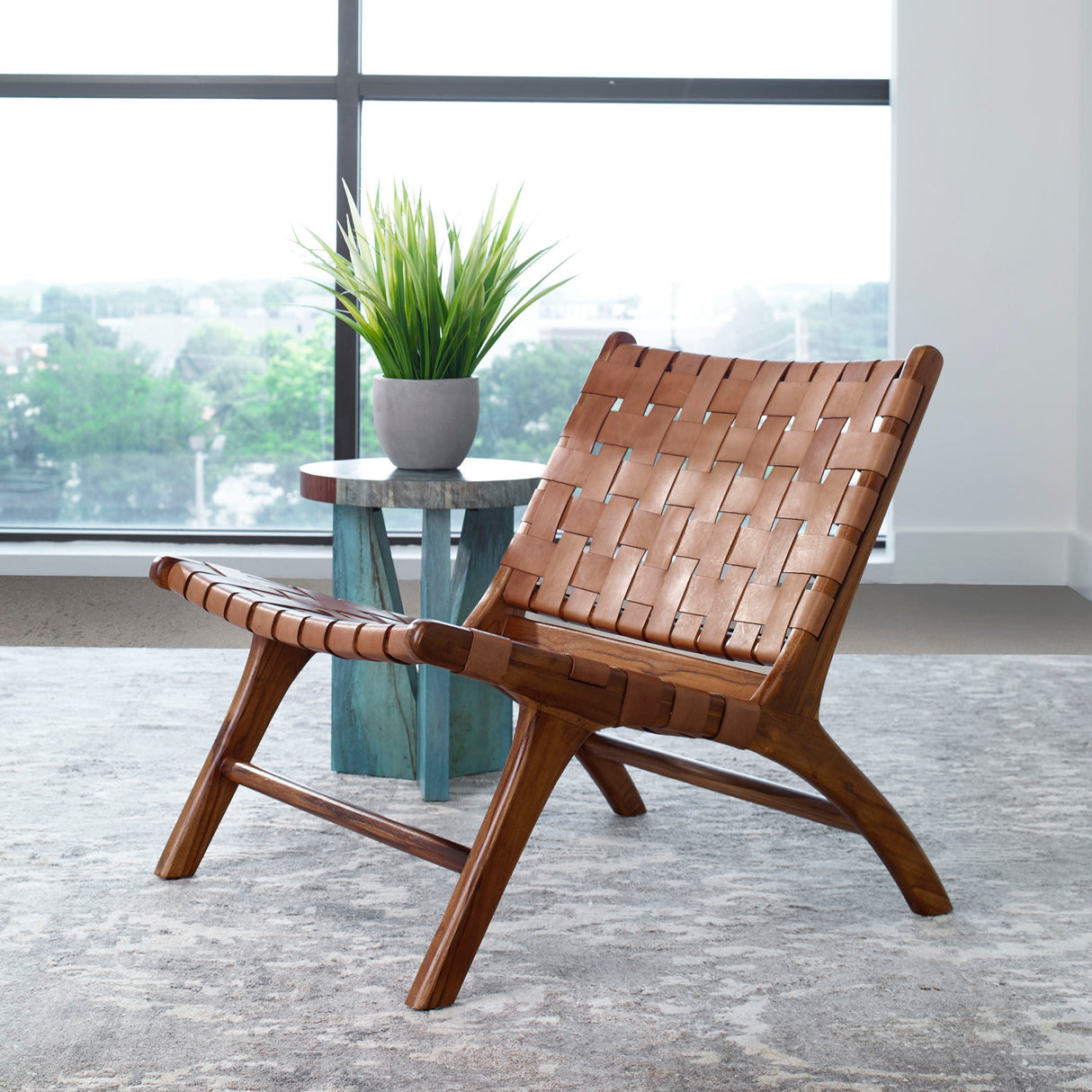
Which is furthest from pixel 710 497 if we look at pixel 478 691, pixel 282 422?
pixel 282 422

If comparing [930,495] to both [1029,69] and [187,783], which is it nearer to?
[1029,69]

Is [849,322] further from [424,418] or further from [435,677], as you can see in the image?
[435,677]

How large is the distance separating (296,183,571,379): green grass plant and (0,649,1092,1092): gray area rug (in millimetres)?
690

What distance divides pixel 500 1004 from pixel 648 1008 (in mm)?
151

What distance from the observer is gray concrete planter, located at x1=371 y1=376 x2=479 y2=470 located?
2.04 metres

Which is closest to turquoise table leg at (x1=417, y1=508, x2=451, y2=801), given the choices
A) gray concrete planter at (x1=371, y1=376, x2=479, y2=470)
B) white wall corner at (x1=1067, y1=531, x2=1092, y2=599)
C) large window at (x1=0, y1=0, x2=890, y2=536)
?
gray concrete planter at (x1=371, y1=376, x2=479, y2=470)

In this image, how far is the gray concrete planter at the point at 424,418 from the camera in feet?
6.68

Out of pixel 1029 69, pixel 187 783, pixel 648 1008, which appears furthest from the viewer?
pixel 1029 69

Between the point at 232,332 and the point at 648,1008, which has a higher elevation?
the point at 232,332

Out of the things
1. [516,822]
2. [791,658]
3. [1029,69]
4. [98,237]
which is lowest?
[516,822]

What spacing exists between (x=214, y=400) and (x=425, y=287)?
251cm

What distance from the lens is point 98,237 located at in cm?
423

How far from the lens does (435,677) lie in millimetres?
1896

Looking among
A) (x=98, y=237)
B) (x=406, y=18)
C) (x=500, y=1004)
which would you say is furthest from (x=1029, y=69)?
(x=500, y=1004)
